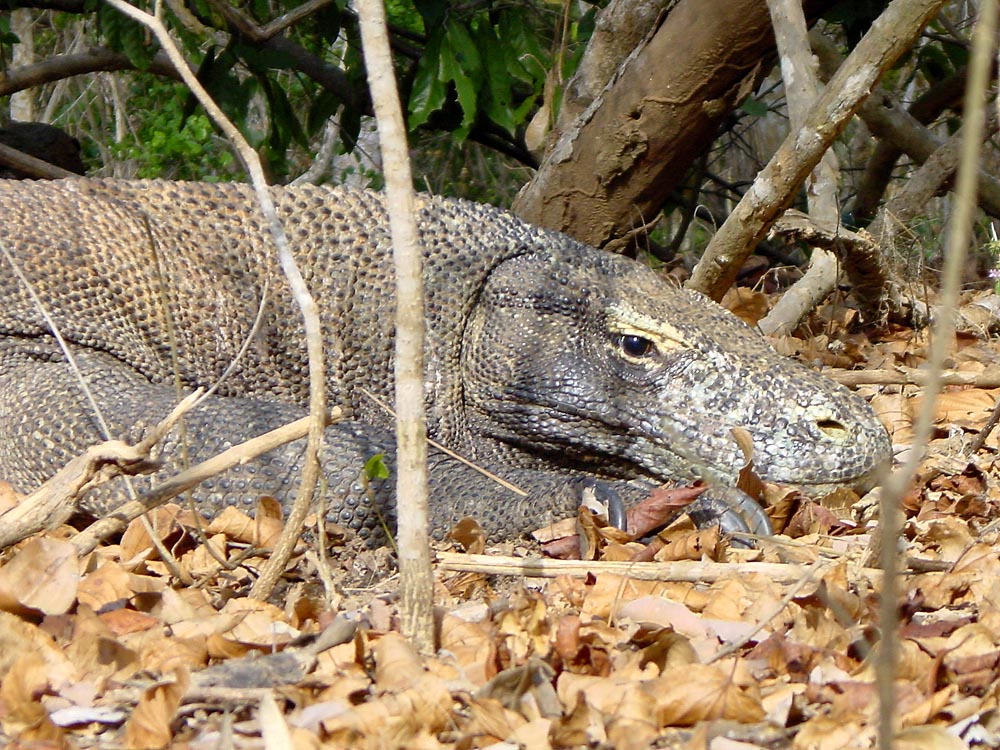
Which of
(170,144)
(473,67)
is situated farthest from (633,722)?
(170,144)

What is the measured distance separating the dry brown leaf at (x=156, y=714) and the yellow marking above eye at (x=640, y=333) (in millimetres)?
1817

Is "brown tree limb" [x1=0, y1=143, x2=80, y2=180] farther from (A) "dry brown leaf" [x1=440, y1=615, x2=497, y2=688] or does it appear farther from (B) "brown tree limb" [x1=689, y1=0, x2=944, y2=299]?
(A) "dry brown leaf" [x1=440, y1=615, x2=497, y2=688]

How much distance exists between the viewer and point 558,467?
3.70m

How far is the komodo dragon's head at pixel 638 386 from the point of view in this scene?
3316mm

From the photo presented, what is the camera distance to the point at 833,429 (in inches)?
131

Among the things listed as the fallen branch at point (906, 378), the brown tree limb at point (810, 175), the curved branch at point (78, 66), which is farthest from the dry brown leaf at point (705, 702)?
the curved branch at point (78, 66)

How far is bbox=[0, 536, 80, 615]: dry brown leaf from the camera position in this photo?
8.13 feet

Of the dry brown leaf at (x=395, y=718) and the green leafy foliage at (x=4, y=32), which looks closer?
the dry brown leaf at (x=395, y=718)

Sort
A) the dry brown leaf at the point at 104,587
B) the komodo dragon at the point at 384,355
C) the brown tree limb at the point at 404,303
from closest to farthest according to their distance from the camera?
the brown tree limb at the point at 404,303, the dry brown leaf at the point at 104,587, the komodo dragon at the point at 384,355

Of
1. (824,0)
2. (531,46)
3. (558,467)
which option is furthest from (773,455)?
(531,46)

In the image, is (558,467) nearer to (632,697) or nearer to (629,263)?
(629,263)

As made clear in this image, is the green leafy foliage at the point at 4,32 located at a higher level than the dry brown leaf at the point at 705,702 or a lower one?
higher

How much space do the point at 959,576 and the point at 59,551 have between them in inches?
72.8

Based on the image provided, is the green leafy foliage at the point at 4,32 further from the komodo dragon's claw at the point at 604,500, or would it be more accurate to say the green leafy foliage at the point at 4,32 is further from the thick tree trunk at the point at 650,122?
the komodo dragon's claw at the point at 604,500
